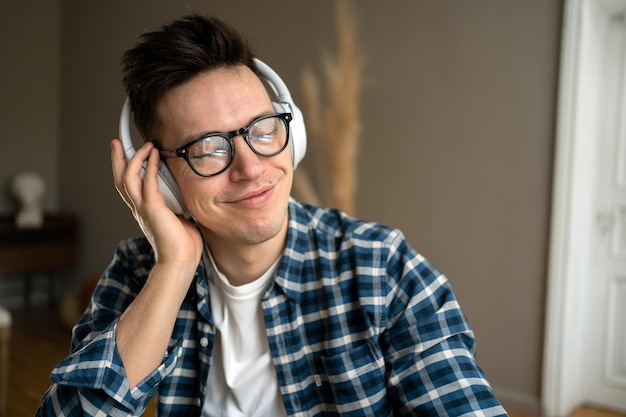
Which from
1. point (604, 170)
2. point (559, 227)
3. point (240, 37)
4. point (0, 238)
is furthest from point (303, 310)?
point (0, 238)

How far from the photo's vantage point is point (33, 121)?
17.9ft

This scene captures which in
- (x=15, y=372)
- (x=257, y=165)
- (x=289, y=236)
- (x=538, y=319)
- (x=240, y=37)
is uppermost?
(x=240, y=37)

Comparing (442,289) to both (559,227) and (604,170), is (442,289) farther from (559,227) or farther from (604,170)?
(604,170)

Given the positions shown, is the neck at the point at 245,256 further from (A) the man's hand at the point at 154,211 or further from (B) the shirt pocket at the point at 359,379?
(B) the shirt pocket at the point at 359,379

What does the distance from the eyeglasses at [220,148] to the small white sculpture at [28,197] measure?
4321 mm

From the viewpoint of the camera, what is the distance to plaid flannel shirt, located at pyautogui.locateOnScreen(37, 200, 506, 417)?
1.06 metres

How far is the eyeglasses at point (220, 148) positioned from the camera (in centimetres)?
120

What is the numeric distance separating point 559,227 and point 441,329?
77.2 inches

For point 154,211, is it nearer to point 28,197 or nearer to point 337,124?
point 337,124

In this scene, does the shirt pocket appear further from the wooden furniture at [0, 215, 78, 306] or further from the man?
the wooden furniture at [0, 215, 78, 306]

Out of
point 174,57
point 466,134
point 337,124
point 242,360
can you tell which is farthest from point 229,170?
point 466,134

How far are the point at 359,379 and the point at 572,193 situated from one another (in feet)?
6.66

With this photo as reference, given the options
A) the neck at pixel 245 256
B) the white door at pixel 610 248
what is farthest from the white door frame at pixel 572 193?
the neck at pixel 245 256

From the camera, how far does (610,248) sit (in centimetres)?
301
